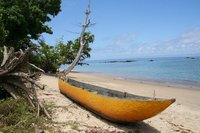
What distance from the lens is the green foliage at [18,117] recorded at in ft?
22.8

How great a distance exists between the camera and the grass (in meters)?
6.95

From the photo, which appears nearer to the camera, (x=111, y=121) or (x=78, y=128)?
(x=78, y=128)

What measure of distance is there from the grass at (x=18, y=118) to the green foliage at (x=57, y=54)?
1278 centimetres

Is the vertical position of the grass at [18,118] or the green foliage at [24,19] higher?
the green foliage at [24,19]

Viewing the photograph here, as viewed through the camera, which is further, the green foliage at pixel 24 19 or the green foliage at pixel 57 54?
the green foliage at pixel 57 54

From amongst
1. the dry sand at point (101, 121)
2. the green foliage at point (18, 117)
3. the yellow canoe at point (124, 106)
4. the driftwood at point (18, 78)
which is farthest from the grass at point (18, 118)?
the yellow canoe at point (124, 106)

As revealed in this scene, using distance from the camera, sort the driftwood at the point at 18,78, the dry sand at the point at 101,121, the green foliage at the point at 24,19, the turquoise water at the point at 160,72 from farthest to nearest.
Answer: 1. the turquoise water at the point at 160,72
2. the green foliage at the point at 24,19
3. the driftwood at the point at 18,78
4. the dry sand at the point at 101,121

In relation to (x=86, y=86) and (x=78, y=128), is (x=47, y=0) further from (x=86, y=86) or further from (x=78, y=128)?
(x=78, y=128)

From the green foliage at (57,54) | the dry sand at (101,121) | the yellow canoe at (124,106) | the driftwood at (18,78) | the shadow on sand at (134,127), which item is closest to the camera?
the yellow canoe at (124,106)

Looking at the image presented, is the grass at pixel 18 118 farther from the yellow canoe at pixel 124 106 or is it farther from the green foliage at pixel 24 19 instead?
the green foliage at pixel 24 19

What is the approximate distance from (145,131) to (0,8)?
36.3 ft

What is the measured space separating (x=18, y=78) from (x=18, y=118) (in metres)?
1.83

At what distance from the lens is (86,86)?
39.9ft

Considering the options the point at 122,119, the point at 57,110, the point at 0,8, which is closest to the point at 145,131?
the point at 122,119
